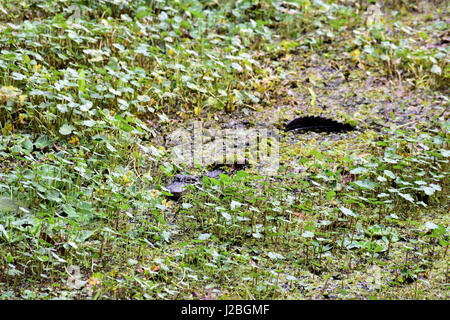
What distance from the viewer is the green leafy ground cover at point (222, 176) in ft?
9.23

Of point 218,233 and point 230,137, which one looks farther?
point 230,137

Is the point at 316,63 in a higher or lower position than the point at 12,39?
lower

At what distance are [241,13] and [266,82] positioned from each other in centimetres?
138

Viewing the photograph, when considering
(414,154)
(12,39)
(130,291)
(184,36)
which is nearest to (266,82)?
(184,36)

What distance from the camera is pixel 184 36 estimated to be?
5332mm

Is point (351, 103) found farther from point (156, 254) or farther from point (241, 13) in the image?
point (156, 254)

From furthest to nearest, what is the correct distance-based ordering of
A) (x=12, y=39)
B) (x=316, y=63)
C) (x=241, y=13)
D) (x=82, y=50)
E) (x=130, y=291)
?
(x=241, y=13) → (x=316, y=63) → (x=82, y=50) → (x=12, y=39) → (x=130, y=291)

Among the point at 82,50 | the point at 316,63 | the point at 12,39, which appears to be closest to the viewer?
the point at 12,39

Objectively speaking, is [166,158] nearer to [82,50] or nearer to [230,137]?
[230,137]

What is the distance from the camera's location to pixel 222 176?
317cm

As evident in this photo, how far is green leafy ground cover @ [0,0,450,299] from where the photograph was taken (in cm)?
281

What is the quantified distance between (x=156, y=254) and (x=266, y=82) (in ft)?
7.45

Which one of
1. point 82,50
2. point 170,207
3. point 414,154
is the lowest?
point 170,207

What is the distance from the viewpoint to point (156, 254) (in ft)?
9.81
